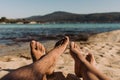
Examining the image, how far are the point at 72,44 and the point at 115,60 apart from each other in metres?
2.33

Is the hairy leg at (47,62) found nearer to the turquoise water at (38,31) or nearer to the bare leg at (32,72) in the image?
the bare leg at (32,72)

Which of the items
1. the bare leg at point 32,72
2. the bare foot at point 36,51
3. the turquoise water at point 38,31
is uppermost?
the bare leg at point 32,72

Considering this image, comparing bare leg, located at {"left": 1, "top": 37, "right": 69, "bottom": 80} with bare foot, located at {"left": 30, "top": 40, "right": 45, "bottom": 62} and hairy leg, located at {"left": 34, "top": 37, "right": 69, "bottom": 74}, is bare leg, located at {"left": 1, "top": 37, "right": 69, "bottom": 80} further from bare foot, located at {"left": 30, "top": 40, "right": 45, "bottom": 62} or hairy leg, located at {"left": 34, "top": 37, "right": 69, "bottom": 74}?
bare foot, located at {"left": 30, "top": 40, "right": 45, "bottom": 62}

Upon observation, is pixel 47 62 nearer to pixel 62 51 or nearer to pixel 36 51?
pixel 62 51

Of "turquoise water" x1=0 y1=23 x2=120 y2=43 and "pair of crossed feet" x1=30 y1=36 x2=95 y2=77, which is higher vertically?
"pair of crossed feet" x1=30 y1=36 x2=95 y2=77

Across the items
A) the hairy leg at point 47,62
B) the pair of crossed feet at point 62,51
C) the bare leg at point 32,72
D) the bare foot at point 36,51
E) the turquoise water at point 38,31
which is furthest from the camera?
the turquoise water at point 38,31

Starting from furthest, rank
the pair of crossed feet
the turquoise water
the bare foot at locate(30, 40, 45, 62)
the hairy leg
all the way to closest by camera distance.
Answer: the turquoise water, the bare foot at locate(30, 40, 45, 62), the pair of crossed feet, the hairy leg

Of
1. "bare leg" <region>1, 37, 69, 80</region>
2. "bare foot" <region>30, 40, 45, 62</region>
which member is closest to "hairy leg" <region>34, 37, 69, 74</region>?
"bare leg" <region>1, 37, 69, 80</region>

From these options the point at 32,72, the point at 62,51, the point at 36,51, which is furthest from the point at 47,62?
the point at 36,51

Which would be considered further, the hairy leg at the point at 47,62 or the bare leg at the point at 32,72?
the hairy leg at the point at 47,62

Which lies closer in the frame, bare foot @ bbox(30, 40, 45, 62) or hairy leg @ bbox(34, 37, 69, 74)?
hairy leg @ bbox(34, 37, 69, 74)

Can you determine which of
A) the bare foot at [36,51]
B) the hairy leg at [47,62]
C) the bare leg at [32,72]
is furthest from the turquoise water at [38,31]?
the bare leg at [32,72]

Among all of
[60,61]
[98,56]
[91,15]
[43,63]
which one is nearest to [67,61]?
[60,61]

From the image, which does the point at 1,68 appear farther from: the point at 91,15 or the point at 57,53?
the point at 91,15
